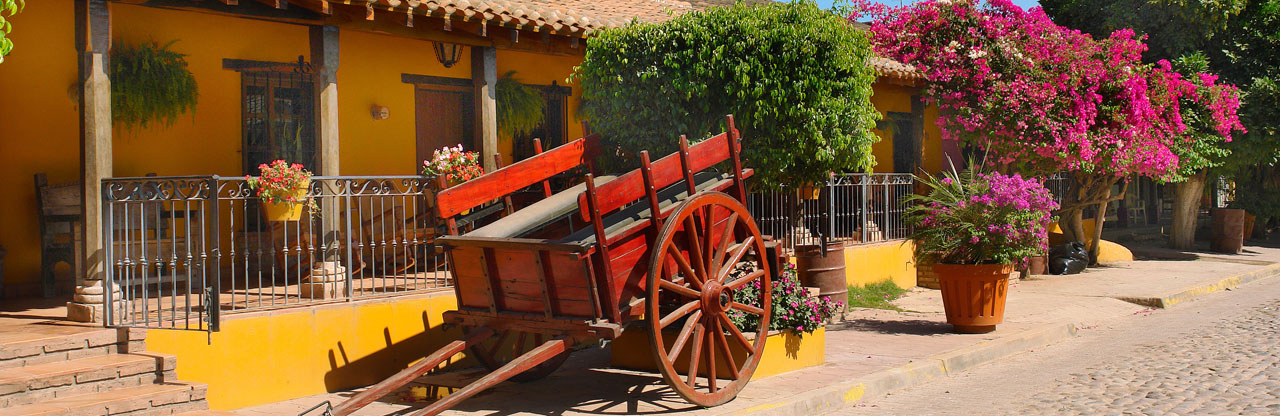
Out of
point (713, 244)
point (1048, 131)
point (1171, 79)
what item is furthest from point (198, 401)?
point (1171, 79)

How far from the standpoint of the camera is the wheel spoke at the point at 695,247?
248 inches

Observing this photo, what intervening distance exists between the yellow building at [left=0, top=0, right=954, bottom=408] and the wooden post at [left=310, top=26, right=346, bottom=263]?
18mm

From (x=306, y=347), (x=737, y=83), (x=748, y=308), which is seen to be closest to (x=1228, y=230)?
(x=737, y=83)

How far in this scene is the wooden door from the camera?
1171 cm

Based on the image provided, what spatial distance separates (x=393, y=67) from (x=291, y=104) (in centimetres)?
123

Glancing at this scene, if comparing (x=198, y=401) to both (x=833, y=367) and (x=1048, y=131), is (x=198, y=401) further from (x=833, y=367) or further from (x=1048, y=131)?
(x=1048, y=131)

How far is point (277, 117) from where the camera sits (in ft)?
34.3

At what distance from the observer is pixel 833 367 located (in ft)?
26.1

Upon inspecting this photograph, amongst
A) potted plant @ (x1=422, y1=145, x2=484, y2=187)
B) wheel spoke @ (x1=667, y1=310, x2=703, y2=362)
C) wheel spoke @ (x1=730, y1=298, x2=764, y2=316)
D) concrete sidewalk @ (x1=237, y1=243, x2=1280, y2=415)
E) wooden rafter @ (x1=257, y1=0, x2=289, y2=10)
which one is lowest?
concrete sidewalk @ (x1=237, y1=243, x2=1280, y2=415)

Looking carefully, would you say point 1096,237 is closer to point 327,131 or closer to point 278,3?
point 327,131

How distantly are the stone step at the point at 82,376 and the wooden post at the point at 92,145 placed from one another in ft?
2.33

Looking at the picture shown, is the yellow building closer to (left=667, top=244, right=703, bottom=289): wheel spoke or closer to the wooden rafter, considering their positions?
the wooden rafter

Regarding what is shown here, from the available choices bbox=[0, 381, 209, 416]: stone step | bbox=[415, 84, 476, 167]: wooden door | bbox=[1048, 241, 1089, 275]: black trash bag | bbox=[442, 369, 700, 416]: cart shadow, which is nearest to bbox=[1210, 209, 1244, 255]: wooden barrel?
bbox=[1048, 241, 1089, 275]: black trash bag

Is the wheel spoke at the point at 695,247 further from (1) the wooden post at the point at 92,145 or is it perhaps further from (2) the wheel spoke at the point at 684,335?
(1) the wooden post at the point at 92,145
